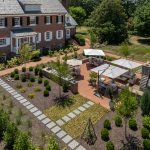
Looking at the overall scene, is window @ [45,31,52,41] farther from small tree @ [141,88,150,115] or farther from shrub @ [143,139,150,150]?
shrub @ [143,139,150,150]

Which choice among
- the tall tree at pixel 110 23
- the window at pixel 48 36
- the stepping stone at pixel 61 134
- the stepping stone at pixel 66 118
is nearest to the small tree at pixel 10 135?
the stepping stone at pixel 61 134

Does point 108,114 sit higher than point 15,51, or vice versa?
point 15,51

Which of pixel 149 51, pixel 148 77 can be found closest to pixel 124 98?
pixel 148 77

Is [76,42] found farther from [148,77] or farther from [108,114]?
[108,114]

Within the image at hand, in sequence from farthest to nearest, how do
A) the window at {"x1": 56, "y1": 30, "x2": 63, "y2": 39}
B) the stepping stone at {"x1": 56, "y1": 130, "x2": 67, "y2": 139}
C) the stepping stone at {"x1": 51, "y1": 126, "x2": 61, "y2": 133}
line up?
the window at {"x1": 56, "y1": 30, "x2": 63, "y2": 39}
the stepping stone at {"x1": 51, "y1": 126, "x2": 61, "y2": 133}
the stepping stone at {"x1": 56, "y1": 130, "x2": 67, "y2": 139}

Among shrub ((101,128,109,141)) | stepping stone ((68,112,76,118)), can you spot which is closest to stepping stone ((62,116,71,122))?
stepping stone ((68,112,76,118))

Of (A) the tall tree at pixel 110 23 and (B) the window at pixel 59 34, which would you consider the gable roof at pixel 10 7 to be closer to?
(B) the window at pixel 59 34
